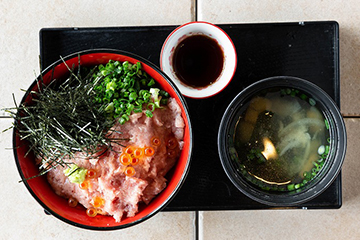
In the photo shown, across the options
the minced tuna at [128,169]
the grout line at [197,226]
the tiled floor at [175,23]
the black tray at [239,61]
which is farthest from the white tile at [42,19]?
the grout line at [197,226]

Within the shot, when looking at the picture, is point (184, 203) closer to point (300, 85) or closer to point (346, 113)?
point (300, 85)

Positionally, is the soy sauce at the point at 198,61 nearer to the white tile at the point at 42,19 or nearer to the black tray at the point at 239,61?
the black tray at the point at 239,61

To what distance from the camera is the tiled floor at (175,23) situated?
1.67m

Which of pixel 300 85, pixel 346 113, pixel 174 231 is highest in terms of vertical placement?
pixel 300 85

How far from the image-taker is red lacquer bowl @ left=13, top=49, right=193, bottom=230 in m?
1.33

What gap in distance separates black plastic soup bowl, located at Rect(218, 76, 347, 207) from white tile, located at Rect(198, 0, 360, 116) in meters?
0.28

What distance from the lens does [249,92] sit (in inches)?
57.8

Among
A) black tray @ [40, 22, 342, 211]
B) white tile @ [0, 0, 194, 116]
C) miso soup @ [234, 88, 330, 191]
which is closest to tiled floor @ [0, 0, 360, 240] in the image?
white tile @ [0, 0, 194, 116]

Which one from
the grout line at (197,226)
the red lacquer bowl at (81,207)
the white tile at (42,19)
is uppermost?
the white tile at (42,19)

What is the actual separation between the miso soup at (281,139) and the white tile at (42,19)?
525mm

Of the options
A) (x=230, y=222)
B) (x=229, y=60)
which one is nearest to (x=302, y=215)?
(x=230, y=222)

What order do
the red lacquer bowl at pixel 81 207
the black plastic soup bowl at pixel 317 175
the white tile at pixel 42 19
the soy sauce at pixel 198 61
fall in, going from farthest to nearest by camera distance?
the white tile at pixel 42 19 < the soy sauce at pixel 198 61 < the black plastic soup bowl at pixel 317 175 < the red lacquer bowl at pixel 81 207

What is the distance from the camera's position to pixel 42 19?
5.51 feet

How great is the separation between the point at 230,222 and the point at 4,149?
104 centimetres
